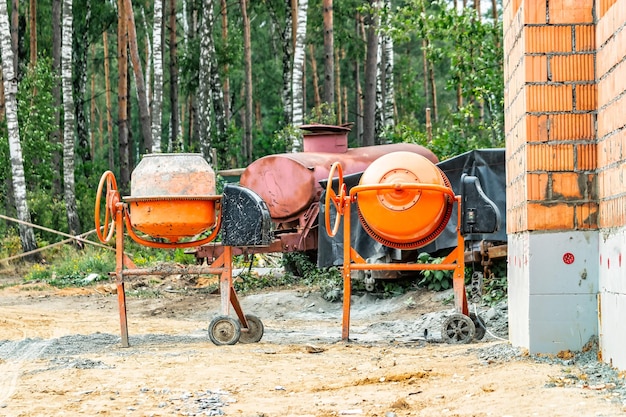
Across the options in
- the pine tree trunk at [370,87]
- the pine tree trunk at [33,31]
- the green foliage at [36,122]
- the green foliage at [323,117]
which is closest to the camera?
the green foliage at [36,122]

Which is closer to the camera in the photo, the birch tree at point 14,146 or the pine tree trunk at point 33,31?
the birch tree at point 14,146

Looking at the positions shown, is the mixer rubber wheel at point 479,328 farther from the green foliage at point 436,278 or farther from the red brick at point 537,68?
the green foliage at point 436,278

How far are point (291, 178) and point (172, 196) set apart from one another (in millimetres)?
6395

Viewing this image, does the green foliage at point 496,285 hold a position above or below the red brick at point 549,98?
below

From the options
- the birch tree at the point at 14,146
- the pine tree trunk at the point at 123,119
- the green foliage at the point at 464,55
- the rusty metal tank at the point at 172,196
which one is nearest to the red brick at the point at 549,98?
the rusty metal tank at the point at 172,196

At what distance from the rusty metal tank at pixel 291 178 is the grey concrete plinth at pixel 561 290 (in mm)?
9025

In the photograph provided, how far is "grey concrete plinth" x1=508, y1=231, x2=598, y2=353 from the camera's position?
648cm

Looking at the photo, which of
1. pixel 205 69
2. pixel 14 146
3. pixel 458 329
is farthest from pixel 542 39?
pixel 205 69

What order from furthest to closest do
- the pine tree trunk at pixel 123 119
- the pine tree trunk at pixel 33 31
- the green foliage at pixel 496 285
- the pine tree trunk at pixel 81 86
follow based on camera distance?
the pine tree trunk at pixel 81 86 → the pine tree trunk at pixel 33 31 → the pine tree trunk at pixel 123 119 → the green foliage at pixel 496 285

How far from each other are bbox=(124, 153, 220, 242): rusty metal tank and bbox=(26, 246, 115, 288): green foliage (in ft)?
31.6

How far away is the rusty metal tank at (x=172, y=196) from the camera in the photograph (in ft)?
31.1

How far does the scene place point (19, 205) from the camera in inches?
913

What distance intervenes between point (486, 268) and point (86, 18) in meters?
29.1

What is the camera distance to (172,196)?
30.9 feet
